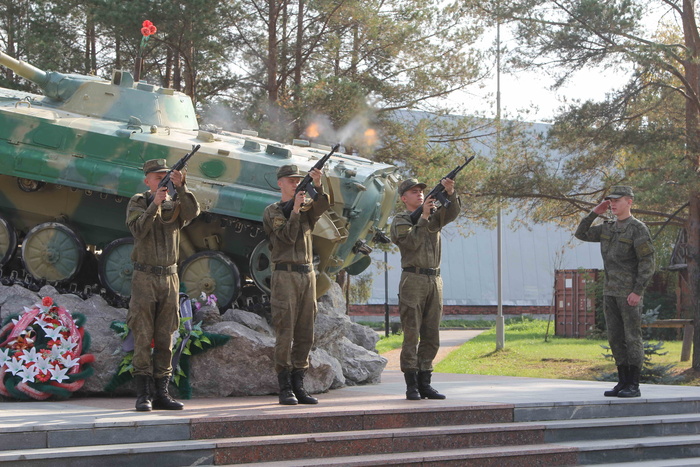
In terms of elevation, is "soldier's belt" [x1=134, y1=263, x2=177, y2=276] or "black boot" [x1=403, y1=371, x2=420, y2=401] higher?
"soldier's belt" [x1=134, y1=263, x2=177, y2=276]

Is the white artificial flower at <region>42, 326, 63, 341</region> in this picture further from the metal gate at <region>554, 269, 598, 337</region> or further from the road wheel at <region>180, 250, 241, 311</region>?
the metal gate at <region>554, 269, 598, 337</region>

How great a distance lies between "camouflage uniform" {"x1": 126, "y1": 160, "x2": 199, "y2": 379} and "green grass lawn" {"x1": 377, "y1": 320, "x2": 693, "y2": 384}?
38.8ft

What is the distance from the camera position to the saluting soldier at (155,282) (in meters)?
8.20

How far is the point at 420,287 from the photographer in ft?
30.3

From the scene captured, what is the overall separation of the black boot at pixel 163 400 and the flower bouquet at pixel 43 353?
1.40m

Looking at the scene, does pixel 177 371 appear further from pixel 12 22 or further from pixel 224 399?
pixel 12 22

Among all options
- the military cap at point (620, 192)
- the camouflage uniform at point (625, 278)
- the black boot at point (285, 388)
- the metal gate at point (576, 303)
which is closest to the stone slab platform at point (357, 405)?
the black boot at point (285, 388)

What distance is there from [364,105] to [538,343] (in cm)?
1130

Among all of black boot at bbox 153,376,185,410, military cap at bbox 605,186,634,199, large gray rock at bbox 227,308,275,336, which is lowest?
black boot at bbox 153,376,185,410

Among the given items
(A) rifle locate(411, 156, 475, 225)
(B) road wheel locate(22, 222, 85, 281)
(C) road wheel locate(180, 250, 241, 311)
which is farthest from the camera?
(B) road wheel locate(22, 222, 85, 281)

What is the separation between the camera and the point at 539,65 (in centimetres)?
1964

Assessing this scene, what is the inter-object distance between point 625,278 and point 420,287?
2.26 metres

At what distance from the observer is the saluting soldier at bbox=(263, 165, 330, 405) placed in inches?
340

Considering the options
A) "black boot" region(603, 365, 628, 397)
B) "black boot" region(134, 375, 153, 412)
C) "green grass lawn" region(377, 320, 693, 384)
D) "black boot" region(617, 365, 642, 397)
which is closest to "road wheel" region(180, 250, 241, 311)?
"black boot" region(134, 375, 153, 412)
